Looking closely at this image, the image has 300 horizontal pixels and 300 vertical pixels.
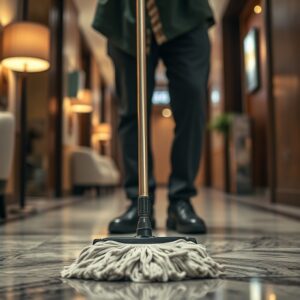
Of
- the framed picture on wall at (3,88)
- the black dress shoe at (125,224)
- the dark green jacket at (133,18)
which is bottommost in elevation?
the black dress shoe at (125,224)

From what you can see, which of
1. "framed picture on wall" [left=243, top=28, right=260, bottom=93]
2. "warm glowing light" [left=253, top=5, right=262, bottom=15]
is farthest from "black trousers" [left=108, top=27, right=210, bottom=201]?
"warm glowing light" [left=253, top=5, right=262, bottom=15]

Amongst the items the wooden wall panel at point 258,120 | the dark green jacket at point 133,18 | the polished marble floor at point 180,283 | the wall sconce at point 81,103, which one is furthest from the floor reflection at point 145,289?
the wall sconce at point 81,103

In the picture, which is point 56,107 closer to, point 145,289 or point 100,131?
point 100,131

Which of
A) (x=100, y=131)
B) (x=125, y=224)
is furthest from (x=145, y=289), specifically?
(x=100, y=131)

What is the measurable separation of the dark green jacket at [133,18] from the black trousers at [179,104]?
0.04 meters

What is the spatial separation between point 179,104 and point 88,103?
4.63m

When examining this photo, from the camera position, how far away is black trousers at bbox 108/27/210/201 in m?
1.40

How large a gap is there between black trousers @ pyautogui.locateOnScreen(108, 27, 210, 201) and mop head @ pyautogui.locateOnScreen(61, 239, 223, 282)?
2.35ft

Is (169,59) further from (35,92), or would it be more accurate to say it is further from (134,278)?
(35,92)

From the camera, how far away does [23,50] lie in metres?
2.70

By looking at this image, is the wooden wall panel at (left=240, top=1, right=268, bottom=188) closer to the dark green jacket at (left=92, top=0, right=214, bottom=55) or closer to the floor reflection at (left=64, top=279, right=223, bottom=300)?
the dark green jacket at (left=92, top=0, right=214, bottom=55)

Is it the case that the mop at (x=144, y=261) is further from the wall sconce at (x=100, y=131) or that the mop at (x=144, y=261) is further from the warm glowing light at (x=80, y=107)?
the wall sconce at (x=100, y=131)

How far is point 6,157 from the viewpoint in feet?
6.73

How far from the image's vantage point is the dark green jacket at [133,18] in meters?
1.35
